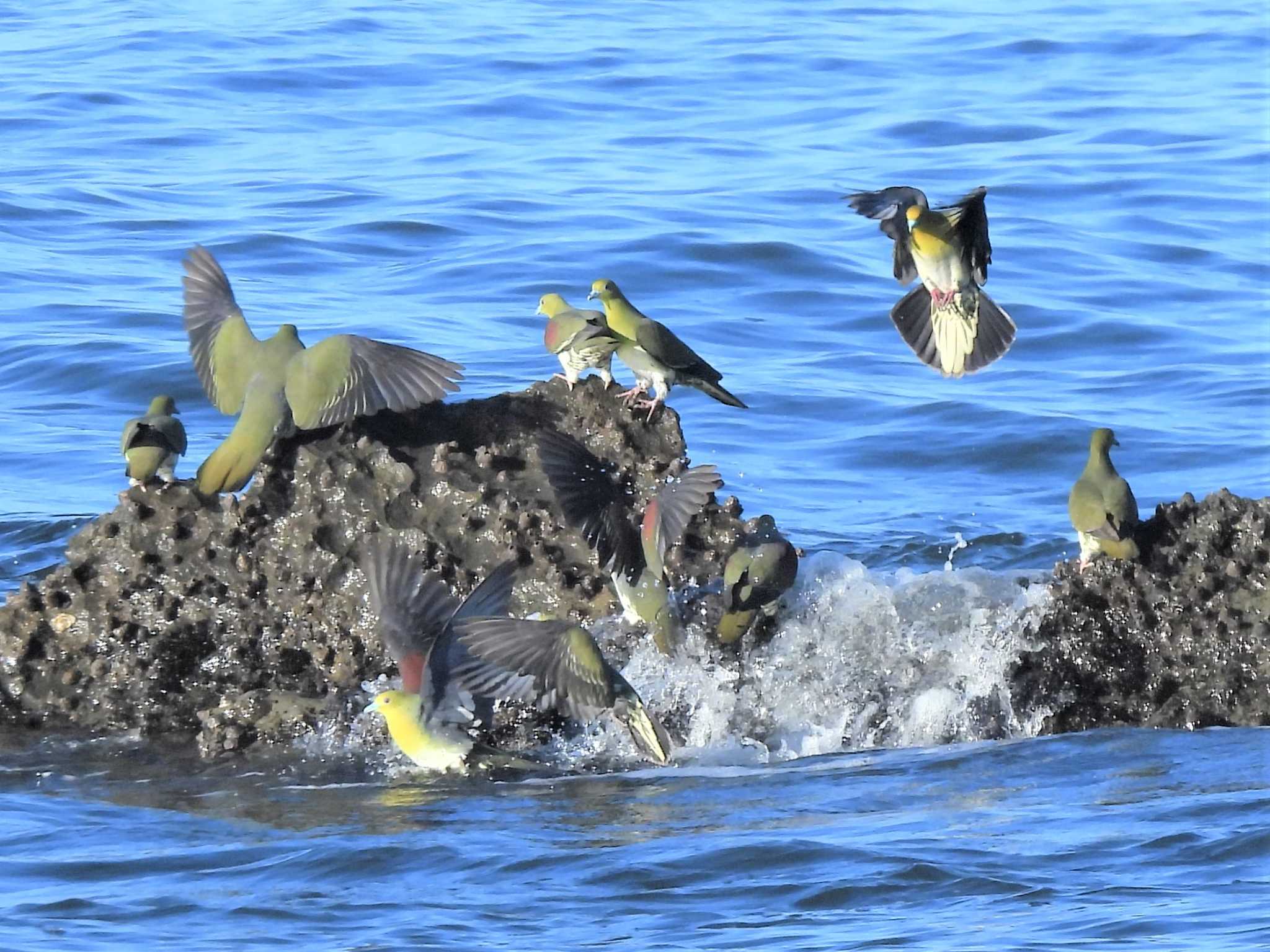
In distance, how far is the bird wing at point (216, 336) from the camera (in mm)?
7215

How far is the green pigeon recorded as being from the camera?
254 inches

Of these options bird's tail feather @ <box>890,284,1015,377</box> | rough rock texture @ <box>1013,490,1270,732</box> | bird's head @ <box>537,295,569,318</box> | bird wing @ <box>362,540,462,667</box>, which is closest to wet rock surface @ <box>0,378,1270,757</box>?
rough rock texture @ <box>1013,490,1270,732</box>

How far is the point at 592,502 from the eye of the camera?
683 centimetres

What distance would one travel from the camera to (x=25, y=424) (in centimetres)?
1145

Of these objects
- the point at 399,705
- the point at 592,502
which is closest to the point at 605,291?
the point at 592,502

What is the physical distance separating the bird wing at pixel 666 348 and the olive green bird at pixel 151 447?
1.54 meters

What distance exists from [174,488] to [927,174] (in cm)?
1077

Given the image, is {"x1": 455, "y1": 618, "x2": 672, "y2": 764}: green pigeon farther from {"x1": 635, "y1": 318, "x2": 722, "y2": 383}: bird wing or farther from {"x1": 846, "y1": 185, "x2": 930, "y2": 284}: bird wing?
{"x1": 846, "y1": 185, "x2": 930, "y2": 284}: bird wing

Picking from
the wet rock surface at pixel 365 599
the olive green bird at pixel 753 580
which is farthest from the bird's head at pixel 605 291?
the olive green bird at pixel 753 580

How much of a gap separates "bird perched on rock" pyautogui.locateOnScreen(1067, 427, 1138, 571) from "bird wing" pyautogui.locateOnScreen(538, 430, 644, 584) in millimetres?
1381

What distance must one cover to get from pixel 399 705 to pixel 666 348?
62.2 inches

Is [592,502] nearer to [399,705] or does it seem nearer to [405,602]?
[405,602]

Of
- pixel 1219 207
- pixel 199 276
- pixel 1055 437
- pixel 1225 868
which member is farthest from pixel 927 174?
pixel 1225 868

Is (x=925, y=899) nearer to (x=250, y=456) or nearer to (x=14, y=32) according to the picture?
(x=250, y=456)
